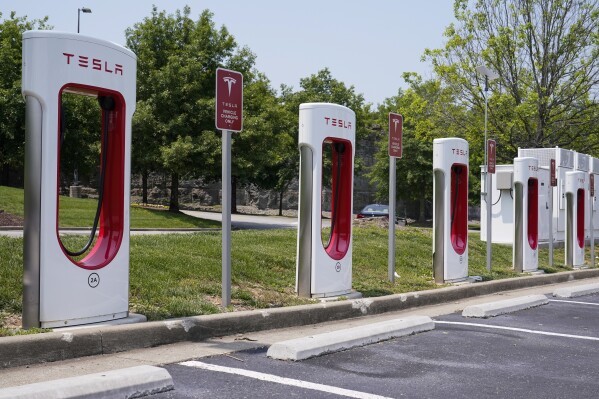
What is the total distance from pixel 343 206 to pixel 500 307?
2354 mm

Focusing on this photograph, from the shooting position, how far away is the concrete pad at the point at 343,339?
236 inches

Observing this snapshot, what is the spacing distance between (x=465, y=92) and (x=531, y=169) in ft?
43.2

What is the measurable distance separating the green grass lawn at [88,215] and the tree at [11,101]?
2697mm

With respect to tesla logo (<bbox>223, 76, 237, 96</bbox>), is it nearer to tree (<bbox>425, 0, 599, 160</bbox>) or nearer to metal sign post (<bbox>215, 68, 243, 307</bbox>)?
metal sign post (<bbox>215, 68, 243, 307</bbox>)

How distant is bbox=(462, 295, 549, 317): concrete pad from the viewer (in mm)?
9117

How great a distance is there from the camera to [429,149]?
45.0m

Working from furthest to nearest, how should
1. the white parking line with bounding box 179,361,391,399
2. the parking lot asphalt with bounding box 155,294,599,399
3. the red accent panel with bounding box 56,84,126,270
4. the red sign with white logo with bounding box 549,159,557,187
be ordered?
1. the red sign with white logo with bounding box 549,159,557,187
2. the red accent panel with bounding box 56,84,126,270
3. the parking lot asphalt with bounding box 155,294,599,399
4. the white parking line with bounding box 179,361,391,399

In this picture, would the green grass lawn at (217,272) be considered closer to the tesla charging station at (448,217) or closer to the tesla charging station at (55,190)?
the tesla charging station at (448,217)

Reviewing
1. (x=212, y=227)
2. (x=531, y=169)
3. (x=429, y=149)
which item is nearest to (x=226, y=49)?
(x=212, y=227)

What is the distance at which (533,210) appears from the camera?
1595 centimetres

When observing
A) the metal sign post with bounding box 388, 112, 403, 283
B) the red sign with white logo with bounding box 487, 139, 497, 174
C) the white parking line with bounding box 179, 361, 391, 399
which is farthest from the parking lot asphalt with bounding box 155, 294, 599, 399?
the red sign with white logo with bounding box 487, 139, 497, 174

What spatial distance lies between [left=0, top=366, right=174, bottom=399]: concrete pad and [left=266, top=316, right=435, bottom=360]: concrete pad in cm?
135

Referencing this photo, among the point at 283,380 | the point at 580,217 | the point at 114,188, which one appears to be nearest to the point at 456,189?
the point at 114,188

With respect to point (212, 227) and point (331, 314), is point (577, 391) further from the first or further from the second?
point (212, 227)
